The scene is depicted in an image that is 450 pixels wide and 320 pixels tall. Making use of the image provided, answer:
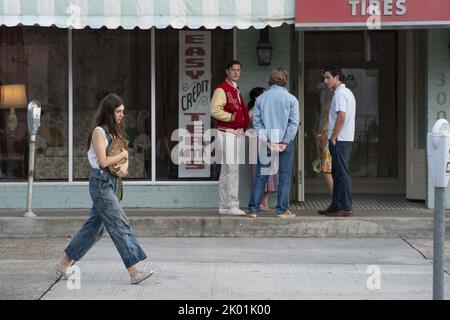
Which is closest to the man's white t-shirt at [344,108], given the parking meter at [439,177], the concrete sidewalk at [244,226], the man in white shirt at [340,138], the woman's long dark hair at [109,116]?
the man in white shirt at [340,138]

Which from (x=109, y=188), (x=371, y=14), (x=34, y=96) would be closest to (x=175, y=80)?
(x=34, y=96)

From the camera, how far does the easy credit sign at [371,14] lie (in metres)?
10.1

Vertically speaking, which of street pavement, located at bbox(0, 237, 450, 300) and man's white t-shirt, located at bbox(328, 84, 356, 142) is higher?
man's white t-shirt, located at bbox(328, 84, 356, 142)

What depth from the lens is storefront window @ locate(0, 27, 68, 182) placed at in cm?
1148

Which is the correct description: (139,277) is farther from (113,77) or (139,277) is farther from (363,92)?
(363,92)

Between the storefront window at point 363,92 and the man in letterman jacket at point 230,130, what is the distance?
313 centimetres

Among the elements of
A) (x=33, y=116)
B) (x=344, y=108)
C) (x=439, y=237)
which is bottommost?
(x=439, y=237)

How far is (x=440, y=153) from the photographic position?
5684mm

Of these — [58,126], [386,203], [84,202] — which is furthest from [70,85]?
[386,203]

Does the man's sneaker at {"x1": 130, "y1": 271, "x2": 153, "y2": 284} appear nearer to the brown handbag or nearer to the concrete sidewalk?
the brown handbag

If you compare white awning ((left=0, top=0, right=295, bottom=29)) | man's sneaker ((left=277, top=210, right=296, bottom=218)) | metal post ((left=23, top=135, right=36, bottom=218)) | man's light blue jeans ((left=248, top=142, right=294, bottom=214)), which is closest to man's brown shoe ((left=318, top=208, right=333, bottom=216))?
man's sneaker ((left=277, top=210, right=296, bottom=218))

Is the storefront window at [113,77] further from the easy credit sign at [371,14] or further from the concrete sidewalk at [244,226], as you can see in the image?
the easy credit sign at [371,14]

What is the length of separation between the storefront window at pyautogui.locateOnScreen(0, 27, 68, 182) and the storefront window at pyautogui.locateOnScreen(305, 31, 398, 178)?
4.15 metres

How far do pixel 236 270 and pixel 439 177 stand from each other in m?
3.13
